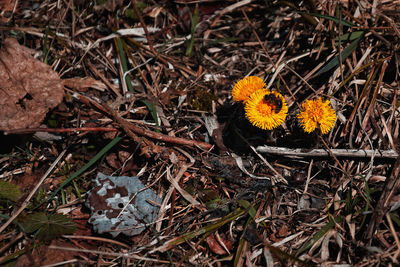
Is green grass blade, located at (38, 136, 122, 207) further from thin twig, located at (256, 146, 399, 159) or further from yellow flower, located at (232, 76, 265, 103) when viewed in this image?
thin twig, located at (256, 146, 399, 159)

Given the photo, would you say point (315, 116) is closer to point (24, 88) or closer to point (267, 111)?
point (267, 111)

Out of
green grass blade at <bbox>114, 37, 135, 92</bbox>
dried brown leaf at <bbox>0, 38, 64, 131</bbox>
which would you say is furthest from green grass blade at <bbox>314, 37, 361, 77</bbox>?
dried brown leaf at <bbox>0, 38, 64, 131</bbox>

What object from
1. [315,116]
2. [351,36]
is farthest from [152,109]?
[351,36]

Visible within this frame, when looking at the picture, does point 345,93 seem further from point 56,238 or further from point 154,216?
point 56,238

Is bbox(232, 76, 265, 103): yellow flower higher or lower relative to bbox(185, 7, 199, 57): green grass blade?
lower

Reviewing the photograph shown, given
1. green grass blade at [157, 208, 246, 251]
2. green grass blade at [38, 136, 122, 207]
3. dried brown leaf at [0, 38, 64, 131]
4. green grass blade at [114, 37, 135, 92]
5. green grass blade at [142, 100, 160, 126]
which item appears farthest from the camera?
green grass blade at [114, 37, 135, 92]

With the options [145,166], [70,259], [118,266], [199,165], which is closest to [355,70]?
[199,165]

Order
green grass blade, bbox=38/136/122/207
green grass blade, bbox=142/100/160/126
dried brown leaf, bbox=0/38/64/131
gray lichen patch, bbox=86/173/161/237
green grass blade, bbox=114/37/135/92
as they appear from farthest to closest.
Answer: green grass blade, bbox=114/37/135/92 → green grass blade, bbox=142/100/160/126 → dried brown leaf, bbox=0/38/64/131 → green grass blade, bbox=38/136/122/207 → gray lichen patch, bbox=86/173/161/237
